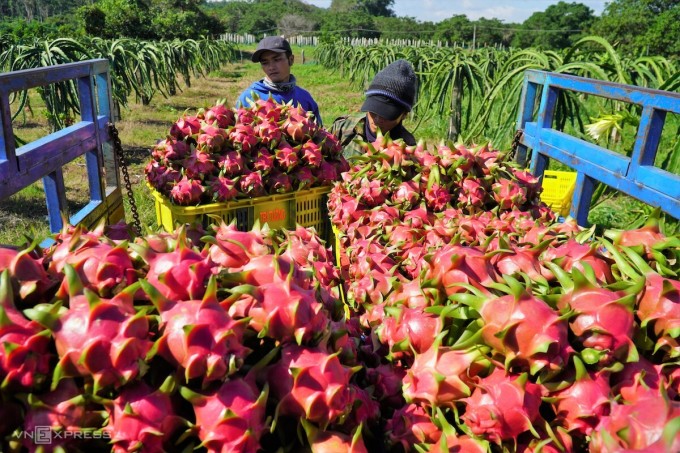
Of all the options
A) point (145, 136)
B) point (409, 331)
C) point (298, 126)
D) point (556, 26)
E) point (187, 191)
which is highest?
point (556, 26)

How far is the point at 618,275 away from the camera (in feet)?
4.07

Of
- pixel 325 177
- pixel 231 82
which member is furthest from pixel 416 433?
pixel 231 82

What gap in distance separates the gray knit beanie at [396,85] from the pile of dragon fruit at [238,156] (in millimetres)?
634

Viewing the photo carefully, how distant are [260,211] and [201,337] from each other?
6.56 ft

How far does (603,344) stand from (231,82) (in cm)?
2678

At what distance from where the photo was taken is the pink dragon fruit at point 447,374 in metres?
1.07

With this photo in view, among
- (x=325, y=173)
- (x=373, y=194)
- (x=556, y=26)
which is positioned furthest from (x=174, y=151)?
(x=556, y=26)

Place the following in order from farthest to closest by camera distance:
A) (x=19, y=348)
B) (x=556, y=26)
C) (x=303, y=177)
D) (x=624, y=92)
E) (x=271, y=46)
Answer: (x=556, y=26), (x=271, y=46), (x=303, y=177), (x=624, y=92), (x=19, y=348)

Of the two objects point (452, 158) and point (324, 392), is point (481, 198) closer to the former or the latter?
point (452, 158)

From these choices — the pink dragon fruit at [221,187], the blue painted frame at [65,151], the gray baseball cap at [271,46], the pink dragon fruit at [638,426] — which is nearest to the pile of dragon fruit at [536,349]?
the pink dragon fruit at [638,426]

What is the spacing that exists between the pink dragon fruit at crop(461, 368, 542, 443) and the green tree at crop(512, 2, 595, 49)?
2639 inches

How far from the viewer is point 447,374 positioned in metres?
1.08

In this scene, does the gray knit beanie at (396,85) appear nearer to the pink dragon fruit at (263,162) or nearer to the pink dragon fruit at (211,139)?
the pink dragon fruit at (263,162)

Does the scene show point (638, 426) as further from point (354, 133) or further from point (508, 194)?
point (354, 133)
